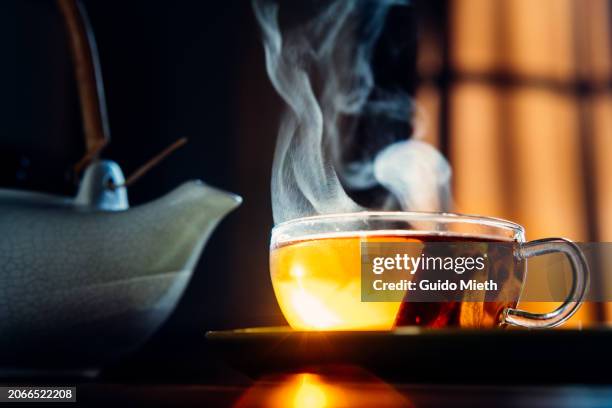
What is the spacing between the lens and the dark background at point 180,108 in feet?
4.54

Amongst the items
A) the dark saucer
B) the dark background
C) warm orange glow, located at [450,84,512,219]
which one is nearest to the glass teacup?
the dark saucer

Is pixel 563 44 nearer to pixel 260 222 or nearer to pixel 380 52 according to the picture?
pixel 380 52

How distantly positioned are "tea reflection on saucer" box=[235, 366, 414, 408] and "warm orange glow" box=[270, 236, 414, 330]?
0.30ft

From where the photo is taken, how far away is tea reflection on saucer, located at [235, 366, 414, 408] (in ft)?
0.83

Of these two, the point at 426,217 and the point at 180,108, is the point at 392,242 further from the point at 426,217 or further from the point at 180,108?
the point at 180,108

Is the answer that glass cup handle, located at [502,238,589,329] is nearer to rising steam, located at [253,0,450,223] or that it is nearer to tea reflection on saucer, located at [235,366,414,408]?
tea reflection on saucer, located at [235,366,414,408]

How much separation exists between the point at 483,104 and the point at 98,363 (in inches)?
65.2

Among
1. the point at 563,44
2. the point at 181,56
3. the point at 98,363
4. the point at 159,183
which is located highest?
the point at 563,44

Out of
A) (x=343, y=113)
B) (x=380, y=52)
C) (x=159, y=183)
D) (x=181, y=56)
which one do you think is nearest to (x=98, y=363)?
(x=159, y=183)

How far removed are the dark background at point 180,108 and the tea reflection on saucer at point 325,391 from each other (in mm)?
1053

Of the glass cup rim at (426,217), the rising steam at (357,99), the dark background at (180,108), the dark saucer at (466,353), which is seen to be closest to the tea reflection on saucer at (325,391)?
the dark saucer at (466,353)

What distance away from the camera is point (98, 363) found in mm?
507

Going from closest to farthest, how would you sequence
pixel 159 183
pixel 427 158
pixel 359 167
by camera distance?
pixel 159 183, pixel 359 167, pixel 427 158

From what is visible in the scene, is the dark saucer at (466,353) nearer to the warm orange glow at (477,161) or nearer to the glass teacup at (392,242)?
the glass teacup at (392,242)
